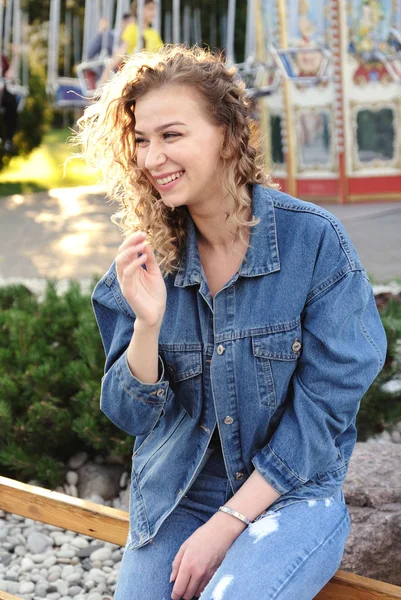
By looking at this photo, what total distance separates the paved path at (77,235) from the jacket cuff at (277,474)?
4.41 metres

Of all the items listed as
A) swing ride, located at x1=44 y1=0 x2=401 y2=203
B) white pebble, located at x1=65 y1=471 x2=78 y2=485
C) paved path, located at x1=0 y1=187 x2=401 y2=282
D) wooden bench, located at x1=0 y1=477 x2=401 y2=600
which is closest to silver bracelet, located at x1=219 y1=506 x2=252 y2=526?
wooden bench, located at x1=0 y1=477 x2=401 y2=600

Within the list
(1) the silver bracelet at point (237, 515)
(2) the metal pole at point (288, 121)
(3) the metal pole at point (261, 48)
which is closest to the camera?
(1) the silver bracelet at point (237, 515)

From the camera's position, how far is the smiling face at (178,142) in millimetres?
1985

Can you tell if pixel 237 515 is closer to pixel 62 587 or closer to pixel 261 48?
pixel 62 587

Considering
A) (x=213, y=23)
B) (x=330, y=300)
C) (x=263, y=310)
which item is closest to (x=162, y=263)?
(x=263, y=310)

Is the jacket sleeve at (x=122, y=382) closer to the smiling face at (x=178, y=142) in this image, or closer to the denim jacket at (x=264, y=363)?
the denim jacket at (x=264, y=363)

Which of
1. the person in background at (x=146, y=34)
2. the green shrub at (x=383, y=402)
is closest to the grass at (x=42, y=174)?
the person in background at (x=146, y=34)

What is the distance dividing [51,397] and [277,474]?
1.83 metres

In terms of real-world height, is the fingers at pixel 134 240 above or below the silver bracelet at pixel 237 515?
above

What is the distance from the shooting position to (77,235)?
9.72m

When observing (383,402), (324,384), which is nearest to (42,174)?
(383,402)

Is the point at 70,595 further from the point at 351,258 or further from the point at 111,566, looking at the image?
the point at 351,258

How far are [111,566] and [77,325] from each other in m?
1.18

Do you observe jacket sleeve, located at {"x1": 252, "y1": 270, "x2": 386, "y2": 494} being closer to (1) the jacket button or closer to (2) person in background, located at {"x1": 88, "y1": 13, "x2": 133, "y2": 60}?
(1) the jacket button
